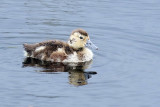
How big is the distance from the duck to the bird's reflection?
15 centimetres

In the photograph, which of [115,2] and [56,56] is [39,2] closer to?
[115,2]

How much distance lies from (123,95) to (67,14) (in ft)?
22.5

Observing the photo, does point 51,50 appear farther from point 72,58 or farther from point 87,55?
point 87,55

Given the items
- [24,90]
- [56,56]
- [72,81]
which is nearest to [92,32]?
[56,56]

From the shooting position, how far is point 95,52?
13.5 metres

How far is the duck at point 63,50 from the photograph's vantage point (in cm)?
1248

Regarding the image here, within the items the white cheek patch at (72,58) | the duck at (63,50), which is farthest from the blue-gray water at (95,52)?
the white cheek patch at (72,58)

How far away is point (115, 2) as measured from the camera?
18.1 m

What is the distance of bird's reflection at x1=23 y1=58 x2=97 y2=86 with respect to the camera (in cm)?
1124

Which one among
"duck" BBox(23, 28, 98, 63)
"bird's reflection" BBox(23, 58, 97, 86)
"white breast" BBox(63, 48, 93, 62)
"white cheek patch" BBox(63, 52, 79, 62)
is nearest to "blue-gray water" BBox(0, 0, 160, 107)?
"bird's reflection" BBox(23, 58, 97, 86)

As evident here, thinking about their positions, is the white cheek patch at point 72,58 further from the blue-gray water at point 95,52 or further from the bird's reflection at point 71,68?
the blue-gray water at point 95,52

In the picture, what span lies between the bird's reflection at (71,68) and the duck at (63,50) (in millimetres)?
149

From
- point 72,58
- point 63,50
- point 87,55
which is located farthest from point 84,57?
point 63,50

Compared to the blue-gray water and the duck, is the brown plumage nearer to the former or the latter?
the duck
